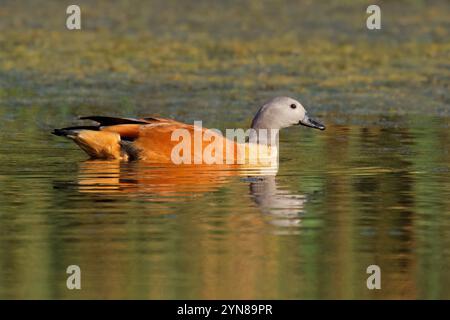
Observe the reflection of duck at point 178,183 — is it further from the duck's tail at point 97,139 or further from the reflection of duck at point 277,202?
the duck's tail at point 97,139

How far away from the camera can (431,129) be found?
15.1 meters

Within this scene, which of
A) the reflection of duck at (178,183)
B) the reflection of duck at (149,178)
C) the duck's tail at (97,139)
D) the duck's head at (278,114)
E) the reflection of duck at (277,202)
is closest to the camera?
the reflection of duck at (277,202)

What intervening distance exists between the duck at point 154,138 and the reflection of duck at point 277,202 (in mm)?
1040

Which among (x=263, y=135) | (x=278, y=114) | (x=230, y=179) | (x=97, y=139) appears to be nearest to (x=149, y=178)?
(x=230, y=179)

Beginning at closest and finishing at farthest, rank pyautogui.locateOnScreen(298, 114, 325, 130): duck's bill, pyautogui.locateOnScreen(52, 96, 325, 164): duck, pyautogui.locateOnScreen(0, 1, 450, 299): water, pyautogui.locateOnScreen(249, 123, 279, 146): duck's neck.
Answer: pyautogui.locateOnScreen(0, 1, 450, 299): water < pyautogui.locateOnScreen(52, 96, 325, 164): duck < pyautogui.locateOnScreen(249, 123, 279, 146): duck's neck < pyautogui.locateOnScreen(298, 114, 325, 130): duck's bill

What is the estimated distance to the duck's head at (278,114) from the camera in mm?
13180

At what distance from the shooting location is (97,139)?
1277 cm

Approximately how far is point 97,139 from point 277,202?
2893 mm

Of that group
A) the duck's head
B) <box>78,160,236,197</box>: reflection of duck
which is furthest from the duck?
<box>78,160,236,197</box>: reflection of duck

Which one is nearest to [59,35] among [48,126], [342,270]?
[48,126]

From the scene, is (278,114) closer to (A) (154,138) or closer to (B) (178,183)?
(A) (154,138)

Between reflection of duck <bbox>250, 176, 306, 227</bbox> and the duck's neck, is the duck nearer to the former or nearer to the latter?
the duck's neck

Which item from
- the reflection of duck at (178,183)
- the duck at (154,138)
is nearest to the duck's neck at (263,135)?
the duck at (154,138)

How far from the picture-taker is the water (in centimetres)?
798
